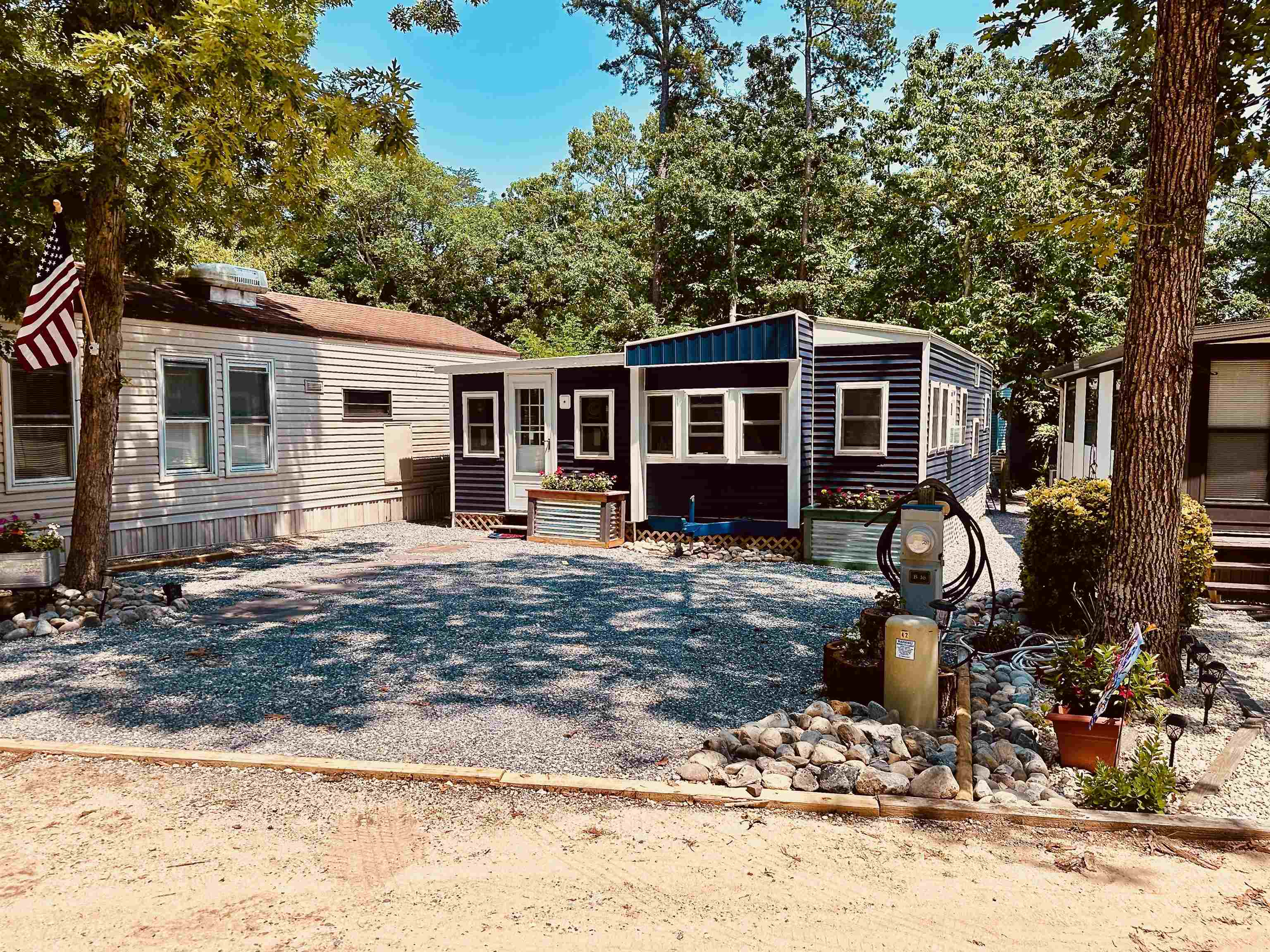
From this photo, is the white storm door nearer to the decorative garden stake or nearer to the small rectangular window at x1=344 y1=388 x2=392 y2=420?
the small rectangular window at x1=344 y1=388 x2=392 y2=420

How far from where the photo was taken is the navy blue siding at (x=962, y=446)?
12.3 m

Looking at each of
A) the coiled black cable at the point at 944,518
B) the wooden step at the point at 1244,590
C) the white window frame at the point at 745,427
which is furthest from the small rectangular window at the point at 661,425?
the wooden step at the point at 1244,590

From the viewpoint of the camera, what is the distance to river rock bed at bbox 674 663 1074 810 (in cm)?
421

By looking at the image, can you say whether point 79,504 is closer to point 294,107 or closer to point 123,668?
point 123,668

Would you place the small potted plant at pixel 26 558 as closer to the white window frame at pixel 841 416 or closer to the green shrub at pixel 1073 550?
the green shrub at pixel 1073 550

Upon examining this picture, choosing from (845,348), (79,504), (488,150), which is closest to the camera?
(79,504)

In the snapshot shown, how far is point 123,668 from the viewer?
655 centimetres

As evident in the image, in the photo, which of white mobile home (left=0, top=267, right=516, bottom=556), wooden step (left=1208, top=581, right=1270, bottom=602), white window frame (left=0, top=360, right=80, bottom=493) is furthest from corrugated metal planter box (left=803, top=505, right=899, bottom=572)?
white window frame (left=0, top=360, right=80, bottom=493)

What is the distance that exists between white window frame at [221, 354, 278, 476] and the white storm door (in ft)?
12.4

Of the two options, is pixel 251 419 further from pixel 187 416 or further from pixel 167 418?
pixel 167 418

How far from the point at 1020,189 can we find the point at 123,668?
20.8m

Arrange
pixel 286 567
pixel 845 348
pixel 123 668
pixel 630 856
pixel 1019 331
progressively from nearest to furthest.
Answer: pixel 630 856, pixel 123 668, pixel 286 567, pixel 845 348, pixel 1019 331

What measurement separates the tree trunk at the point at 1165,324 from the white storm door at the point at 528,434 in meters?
9.70

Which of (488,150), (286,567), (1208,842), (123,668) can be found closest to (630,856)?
(1208,842)
